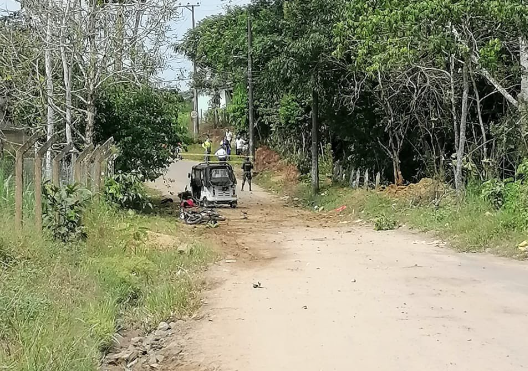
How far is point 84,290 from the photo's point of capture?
8328mm

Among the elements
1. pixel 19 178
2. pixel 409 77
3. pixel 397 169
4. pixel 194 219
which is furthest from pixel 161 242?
pixel 397 169

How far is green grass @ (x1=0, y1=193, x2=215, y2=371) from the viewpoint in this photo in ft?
20.2

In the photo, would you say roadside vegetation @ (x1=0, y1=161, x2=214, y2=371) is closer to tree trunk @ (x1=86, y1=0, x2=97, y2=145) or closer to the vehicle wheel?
the vehicle wheel

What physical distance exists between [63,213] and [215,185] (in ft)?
45.4

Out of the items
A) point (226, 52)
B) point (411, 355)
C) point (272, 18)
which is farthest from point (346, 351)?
point (226, 52)

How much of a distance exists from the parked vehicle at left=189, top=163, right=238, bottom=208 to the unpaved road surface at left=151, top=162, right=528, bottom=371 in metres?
9.81

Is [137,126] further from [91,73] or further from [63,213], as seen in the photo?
[63,213]

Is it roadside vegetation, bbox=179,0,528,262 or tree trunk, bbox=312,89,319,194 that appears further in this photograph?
tree trunk, bbox=312,89,319,194

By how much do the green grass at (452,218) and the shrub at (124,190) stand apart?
19.1ft

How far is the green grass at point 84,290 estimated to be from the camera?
614 centimetres

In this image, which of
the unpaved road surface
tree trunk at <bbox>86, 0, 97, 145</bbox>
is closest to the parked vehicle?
tree trunk at <bbox>86, 0, 97, 145</bbox>

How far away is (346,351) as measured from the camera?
Result: 6.67 m

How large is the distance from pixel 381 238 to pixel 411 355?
359 inches

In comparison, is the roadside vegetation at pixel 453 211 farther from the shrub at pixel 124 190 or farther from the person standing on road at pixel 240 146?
the person standing on road at pixel 240 146
